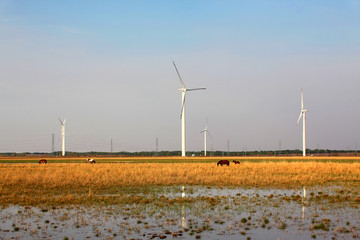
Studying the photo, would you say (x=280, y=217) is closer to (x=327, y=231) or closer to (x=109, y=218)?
(x=327, y=231)

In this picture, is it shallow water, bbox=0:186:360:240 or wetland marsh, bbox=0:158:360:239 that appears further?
wetland marsh, bbox=0:158:360:239

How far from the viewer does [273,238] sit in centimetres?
1345

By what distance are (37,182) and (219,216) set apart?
68.8 feet

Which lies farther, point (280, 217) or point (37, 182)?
point (37, 182)

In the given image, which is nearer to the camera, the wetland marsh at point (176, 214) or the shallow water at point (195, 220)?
the shallow water at point (195, 220)

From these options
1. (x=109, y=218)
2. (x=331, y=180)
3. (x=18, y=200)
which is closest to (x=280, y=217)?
(x=109, y=218)

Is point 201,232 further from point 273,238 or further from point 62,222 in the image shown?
point 62,222

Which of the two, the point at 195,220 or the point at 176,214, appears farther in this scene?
the point at 176,214

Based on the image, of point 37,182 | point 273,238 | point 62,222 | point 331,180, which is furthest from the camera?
point 331,180

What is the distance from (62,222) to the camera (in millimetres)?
16438

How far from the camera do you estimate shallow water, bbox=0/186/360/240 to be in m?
14.1

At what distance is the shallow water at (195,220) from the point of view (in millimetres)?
14102

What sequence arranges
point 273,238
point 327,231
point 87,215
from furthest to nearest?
point 87,215 → point 327,231 → point 273,238

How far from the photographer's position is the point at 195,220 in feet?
54.6
